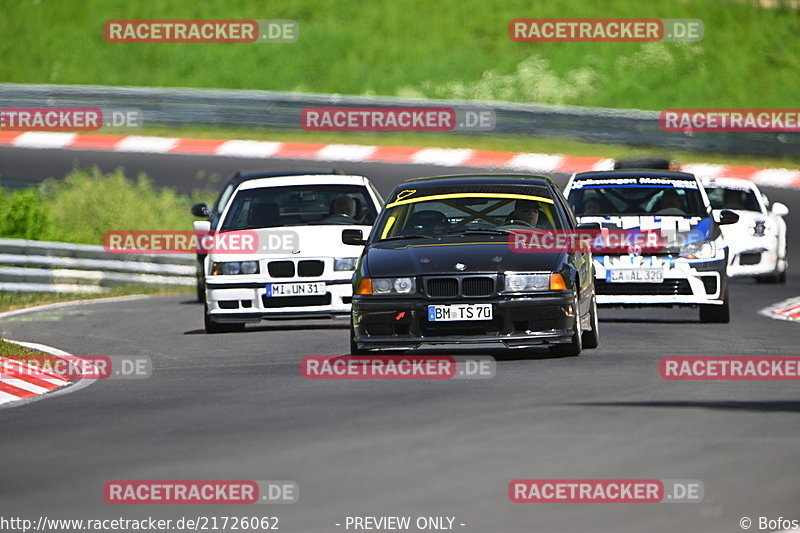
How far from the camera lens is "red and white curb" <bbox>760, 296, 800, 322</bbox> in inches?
659

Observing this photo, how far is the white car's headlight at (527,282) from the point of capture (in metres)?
12.0

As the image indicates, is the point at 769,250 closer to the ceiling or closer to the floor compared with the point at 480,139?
closer to the floor

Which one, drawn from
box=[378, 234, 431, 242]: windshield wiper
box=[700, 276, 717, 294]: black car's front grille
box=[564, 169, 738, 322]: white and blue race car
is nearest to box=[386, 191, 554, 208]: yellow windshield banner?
box=[378, 234, 431, 242]: windshield wiper

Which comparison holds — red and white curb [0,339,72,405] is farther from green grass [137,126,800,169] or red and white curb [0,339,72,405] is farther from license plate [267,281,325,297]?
green grass [137,126,800,169]

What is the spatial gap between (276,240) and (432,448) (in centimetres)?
731

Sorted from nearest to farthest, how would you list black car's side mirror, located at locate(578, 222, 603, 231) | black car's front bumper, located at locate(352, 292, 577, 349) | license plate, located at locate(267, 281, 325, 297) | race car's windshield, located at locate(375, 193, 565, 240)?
1. black car's front bumper, located at locate(352, 292, 577, 349)
2. race car's windshield, located at locate(375, 193, 565, 240)
3. black car's side mirror, located at locate(578, 222, 603, 231)
4. license plate, located at locate(267, 281, 325, 297)

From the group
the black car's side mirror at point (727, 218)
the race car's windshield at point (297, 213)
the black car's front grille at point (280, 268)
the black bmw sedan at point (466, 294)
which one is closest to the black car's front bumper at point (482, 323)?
the black bmw sedan at point (466, 294)

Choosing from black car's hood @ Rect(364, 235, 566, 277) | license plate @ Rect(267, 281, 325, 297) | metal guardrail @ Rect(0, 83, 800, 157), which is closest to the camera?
black car's hood @ Rect(364, 235, 566, 277)

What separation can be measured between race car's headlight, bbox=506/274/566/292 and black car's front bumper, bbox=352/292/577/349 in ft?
0.24

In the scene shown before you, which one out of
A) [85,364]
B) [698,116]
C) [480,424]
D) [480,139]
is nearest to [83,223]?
[480,139]

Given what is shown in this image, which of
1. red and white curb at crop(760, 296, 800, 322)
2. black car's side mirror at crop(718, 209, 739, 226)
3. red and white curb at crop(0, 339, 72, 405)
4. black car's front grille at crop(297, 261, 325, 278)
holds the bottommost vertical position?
red and white curb at crop(760, 296, 800, 322)

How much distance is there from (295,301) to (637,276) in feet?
10.5

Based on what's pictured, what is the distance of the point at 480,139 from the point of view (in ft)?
101

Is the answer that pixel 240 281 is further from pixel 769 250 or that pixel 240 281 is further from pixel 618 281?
pixel 769 250
